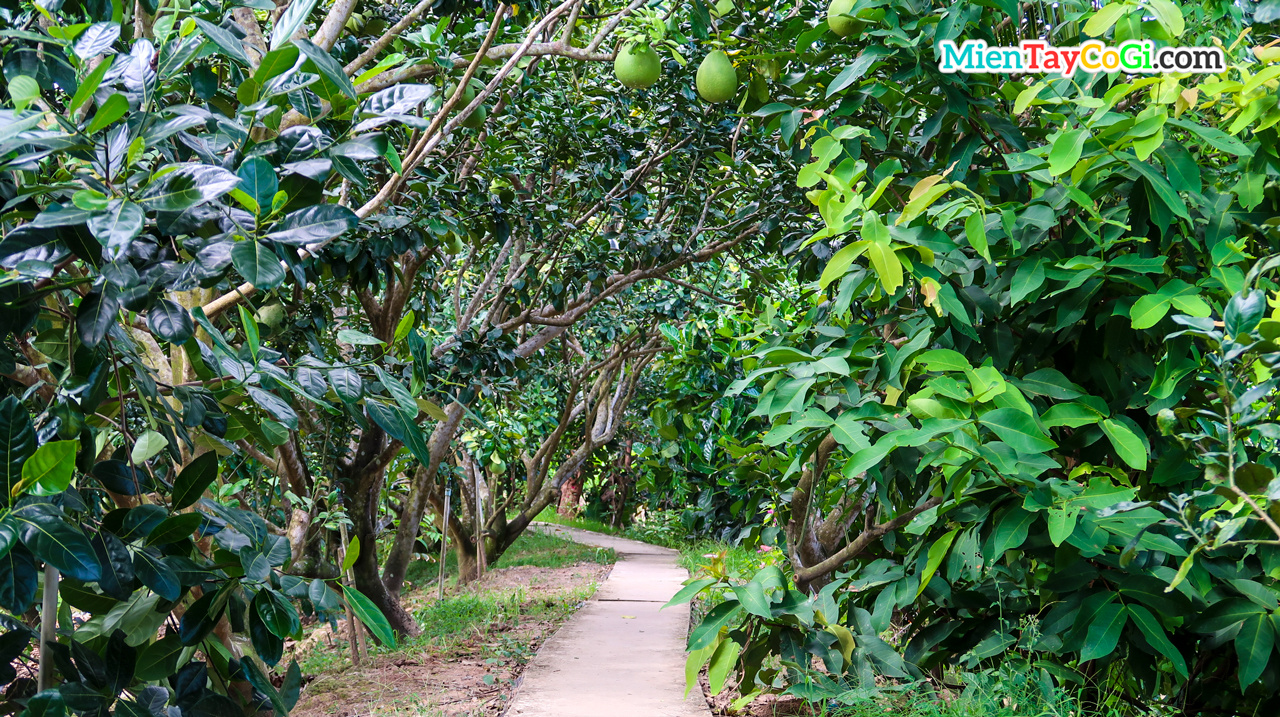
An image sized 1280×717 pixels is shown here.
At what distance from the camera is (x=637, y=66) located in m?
2.87

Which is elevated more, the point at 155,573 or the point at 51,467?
the point at 51,467

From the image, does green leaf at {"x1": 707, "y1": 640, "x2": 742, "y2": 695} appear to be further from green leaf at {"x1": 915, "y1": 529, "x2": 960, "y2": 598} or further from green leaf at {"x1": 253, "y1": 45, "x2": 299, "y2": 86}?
green leaf at {"x1": 253, "y1": 45, "x2": 299, "y2": 86}

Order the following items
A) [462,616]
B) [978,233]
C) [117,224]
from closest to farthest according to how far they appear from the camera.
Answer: [117,224] < [978,233] < [462,616]

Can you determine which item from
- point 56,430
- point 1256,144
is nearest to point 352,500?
point 56,430

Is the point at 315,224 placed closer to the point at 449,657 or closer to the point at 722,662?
the point at 722,662

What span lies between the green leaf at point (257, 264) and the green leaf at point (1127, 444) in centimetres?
176

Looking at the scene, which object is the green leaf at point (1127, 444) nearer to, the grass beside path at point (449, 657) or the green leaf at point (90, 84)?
the green leaf at point (90, 84)

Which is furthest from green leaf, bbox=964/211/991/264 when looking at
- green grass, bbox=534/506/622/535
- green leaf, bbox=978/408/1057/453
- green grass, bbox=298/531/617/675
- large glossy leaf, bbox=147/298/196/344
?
green grass, bbox=534/506/622/535

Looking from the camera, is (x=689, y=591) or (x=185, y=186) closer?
(x=185, y=186)

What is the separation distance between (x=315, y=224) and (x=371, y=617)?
55cm

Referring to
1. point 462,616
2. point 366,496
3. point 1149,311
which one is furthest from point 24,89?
point 462,616

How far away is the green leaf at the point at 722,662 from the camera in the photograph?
7.42ft

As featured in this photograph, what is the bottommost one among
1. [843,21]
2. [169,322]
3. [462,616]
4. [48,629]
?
[462,616]

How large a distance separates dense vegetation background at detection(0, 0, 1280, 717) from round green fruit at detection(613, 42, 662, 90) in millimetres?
14
